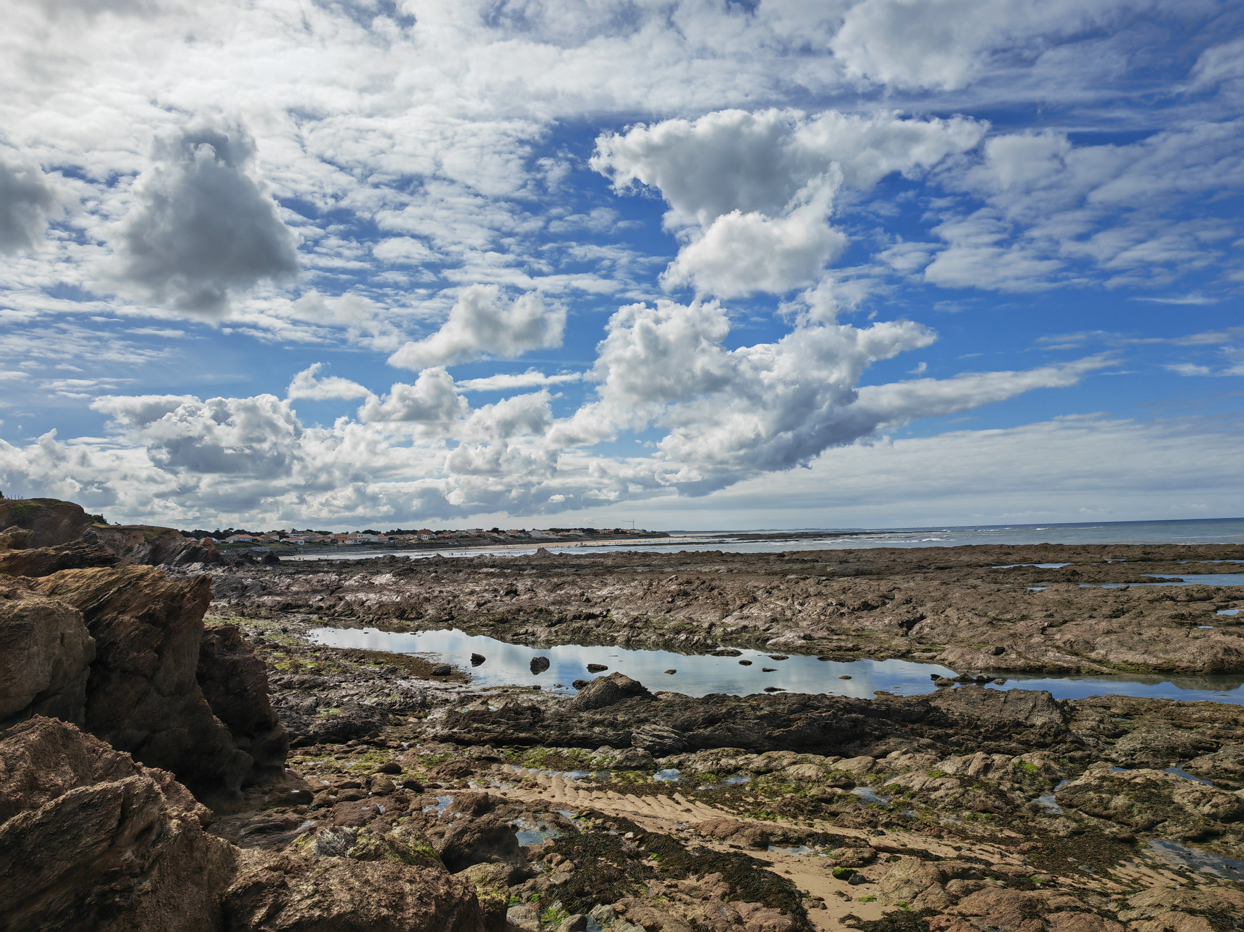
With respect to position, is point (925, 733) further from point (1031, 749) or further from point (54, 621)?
point (54, 621)

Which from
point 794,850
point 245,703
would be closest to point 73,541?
point 245,703

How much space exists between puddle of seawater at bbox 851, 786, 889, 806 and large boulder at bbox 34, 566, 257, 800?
11105mm

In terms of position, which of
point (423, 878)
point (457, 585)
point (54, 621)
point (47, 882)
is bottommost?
point (457, 585)

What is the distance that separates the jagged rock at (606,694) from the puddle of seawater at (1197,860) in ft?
35.1

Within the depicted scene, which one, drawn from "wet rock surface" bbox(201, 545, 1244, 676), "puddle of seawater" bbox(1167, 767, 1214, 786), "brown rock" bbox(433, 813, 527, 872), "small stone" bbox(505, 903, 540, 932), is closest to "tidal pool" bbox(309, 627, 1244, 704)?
"wet rock surface" bbox(201, 545, 1244, 676)

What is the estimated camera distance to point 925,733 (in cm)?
1477

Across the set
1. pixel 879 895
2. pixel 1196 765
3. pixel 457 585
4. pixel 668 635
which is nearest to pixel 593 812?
pixel 879 895

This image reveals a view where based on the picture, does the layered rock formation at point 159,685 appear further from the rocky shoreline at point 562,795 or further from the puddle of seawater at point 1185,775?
the puddle of seawater at point 1185,775

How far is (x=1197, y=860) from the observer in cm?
917

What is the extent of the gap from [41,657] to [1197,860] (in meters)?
16.1

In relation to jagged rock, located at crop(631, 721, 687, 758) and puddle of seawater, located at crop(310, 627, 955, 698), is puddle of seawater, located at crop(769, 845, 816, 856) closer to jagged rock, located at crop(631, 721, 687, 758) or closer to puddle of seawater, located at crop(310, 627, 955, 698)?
jagged rock, located at crop(631, 721, 687, 758)

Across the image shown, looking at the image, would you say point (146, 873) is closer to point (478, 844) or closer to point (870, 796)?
point (478, 844)

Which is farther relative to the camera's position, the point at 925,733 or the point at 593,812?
the point at 925,733

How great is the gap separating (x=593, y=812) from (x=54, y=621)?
844cm
